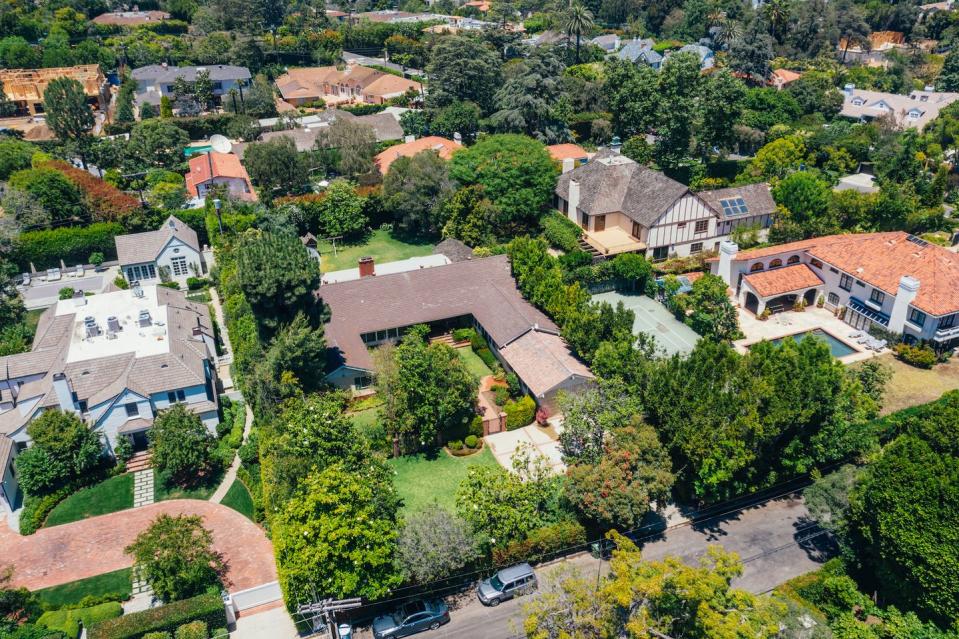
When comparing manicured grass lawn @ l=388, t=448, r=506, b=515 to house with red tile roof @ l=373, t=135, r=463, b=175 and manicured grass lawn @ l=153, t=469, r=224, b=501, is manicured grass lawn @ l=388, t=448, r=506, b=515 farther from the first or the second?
house with red tile roof @ l=373, t=135, r=463, b=175

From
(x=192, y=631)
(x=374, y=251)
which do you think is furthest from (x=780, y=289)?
(x=192, y=631)

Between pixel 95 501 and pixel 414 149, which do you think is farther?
pixel 414 149

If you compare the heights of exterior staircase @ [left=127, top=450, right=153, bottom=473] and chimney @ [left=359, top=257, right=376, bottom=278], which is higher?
chimney @ [left=359, top=257, right=376, bottom=278]

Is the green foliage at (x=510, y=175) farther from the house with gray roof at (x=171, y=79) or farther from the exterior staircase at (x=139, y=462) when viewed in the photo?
the house with gray roof at (x=171, y=79)

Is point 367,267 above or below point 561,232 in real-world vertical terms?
above

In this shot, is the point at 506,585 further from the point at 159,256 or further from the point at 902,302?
the point at 159,256

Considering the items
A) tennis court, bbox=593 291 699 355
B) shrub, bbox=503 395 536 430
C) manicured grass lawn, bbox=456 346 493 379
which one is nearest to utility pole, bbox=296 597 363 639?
shrub, bbox=503 395 536 430
